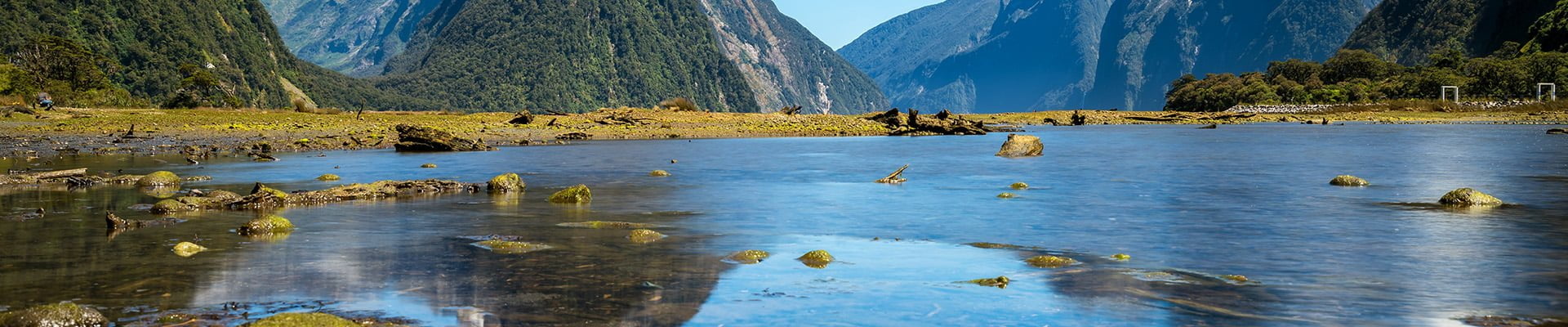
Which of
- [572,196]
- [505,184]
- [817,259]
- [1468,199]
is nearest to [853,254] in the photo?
[817,259]

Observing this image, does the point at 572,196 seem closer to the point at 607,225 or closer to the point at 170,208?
the point at 607,225

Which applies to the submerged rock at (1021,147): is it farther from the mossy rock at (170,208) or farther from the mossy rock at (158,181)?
the mossy rock at (170,208)

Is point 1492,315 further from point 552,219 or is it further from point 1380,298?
point 552,219

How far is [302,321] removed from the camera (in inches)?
372

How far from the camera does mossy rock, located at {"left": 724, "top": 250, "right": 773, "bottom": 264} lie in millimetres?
14516

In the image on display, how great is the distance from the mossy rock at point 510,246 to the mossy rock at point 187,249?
328cm

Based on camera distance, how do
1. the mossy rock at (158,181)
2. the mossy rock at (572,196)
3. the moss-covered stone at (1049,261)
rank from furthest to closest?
the mossy rock at (158,181) → the mossy rock at (572,196) → the moss-covered stone at (1049,261)

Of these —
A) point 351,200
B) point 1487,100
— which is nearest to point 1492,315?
point 351,200

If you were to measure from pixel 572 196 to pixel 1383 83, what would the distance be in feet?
581

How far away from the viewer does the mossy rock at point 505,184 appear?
82.6 feet

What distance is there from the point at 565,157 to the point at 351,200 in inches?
825

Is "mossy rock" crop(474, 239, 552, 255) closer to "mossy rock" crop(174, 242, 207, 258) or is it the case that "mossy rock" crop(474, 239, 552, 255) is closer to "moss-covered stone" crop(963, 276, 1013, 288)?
"mossy rock" crop(174, 242, 207, 258)

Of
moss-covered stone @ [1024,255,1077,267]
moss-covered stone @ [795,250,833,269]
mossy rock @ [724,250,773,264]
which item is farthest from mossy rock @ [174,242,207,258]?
moss-covered stone @ [1024,255,1077,267]

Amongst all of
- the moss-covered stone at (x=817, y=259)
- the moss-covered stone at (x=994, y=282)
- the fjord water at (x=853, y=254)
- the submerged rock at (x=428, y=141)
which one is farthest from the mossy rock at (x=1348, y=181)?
the submerged rock at (x=428, y=141)
